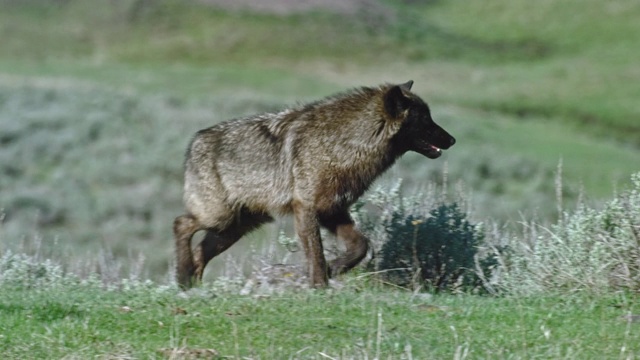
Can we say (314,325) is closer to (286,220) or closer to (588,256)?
(588,256)

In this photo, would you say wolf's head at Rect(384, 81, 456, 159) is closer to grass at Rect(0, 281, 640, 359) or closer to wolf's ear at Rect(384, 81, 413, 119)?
wolf's ear at Rect(384, 81, 413, 119)

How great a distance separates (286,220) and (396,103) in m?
6.45

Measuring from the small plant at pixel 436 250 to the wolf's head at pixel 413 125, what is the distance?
668mm

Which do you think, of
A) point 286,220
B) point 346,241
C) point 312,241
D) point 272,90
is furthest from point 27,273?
point 272,90

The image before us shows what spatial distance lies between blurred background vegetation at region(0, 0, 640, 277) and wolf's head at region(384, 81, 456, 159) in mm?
1297

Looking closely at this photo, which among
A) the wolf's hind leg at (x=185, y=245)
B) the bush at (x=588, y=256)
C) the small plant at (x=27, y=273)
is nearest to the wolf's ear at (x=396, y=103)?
the bush at (x=588, y=256)

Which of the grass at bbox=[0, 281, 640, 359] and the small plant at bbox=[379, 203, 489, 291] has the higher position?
the small plant at bbox=[379, 203, 489, 291]

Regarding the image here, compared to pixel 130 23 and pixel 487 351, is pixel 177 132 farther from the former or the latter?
pixel 130 23

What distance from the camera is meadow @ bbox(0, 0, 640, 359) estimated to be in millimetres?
7887

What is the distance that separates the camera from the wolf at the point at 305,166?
33.6ft

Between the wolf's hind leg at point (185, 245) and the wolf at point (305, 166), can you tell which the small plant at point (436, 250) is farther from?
the wolf's hind leg at point (185, 245)

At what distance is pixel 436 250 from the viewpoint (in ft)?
35.4

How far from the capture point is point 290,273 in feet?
34.3

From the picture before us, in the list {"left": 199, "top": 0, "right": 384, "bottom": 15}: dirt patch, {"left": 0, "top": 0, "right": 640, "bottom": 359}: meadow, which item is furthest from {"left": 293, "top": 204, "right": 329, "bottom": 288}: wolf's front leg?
{"left": 199, "top": 0, "right": 384, "bottom": 15}: dirt patch
